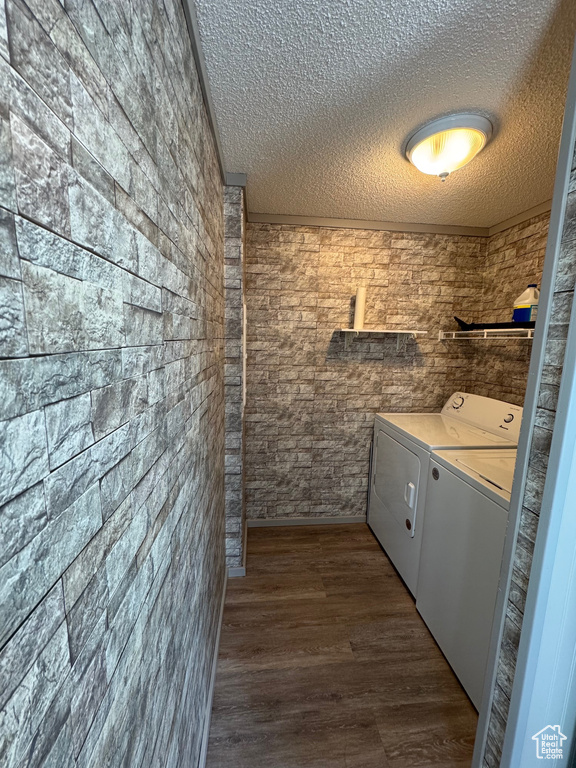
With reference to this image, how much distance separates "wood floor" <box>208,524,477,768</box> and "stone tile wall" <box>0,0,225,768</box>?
753mm

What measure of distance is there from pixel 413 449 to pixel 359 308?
43.0 inches

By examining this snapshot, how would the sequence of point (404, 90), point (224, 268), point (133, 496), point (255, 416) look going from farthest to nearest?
point (255, 416) < point (224, 268) < point (404, 90) < point (133, 496)

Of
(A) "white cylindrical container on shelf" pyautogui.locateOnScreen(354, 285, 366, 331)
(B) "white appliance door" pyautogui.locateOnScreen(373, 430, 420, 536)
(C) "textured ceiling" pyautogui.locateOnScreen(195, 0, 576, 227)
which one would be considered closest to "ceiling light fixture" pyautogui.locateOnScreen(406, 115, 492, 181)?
(C) "textured ceiling" pyautogui.locateOnScreen(195, 0, 576, 227)

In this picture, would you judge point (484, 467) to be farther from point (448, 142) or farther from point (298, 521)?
point (298, 521)

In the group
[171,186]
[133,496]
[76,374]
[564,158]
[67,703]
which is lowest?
[67,703]

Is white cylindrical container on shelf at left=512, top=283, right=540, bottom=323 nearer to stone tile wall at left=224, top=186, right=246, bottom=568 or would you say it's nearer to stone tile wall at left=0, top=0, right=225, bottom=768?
stone tile wall at left=224, top=186, right=246, bottom=568

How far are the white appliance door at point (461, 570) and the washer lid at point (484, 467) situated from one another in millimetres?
48

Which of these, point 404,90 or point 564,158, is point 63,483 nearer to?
point 564,158

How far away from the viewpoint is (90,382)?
372 mm

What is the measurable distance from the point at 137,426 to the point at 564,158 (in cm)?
119

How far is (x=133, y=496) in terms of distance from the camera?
0.50m

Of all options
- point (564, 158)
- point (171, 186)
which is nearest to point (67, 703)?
point (171, 186)

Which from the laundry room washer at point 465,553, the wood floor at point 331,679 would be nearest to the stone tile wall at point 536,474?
the laundry room washer at point 465,553

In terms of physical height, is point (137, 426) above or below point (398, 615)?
above
